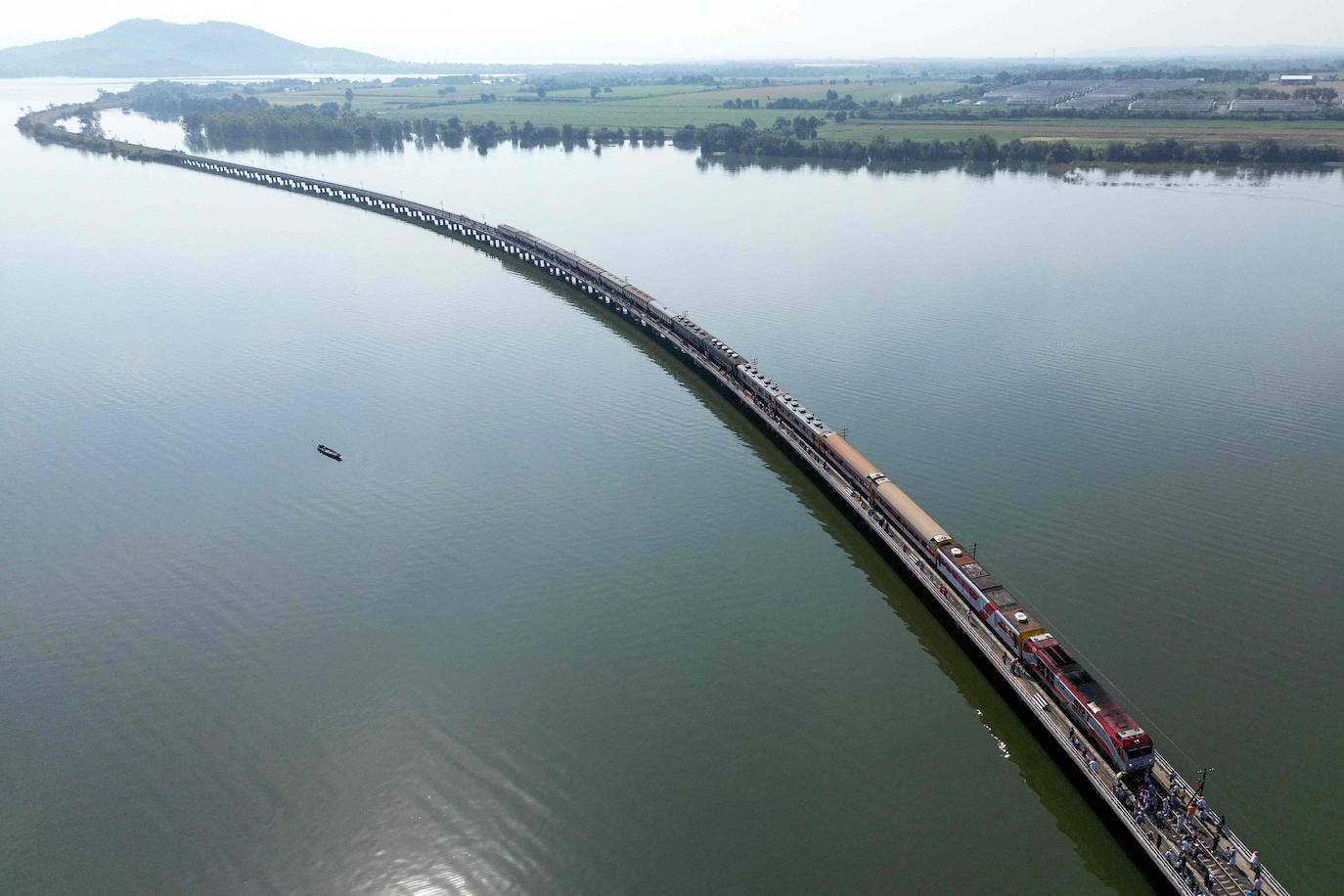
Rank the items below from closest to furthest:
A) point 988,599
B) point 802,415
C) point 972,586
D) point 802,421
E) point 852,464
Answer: point 988,599, point 972,586, point 852,464, point 802,421, point 802,415

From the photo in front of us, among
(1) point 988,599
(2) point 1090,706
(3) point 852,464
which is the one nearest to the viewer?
(2) point 1090,706

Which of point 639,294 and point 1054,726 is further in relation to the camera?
point 639,294

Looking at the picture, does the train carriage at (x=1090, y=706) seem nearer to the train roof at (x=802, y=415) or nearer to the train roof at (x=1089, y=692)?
the train roof at (x=1089, y=692)

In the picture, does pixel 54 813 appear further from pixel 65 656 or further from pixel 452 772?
pixel 452 772

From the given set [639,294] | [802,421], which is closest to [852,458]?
[802,421]

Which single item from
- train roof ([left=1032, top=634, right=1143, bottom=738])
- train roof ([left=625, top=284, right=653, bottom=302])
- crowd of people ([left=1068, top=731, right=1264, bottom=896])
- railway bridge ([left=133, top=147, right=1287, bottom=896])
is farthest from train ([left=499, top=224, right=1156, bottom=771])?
train roof ([left=625, top=284, right=653, bottom=302])

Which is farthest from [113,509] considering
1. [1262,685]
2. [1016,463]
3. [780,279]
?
[780,279]

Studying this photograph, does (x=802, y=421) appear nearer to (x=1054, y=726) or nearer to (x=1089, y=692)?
(x=1054, y=726)
